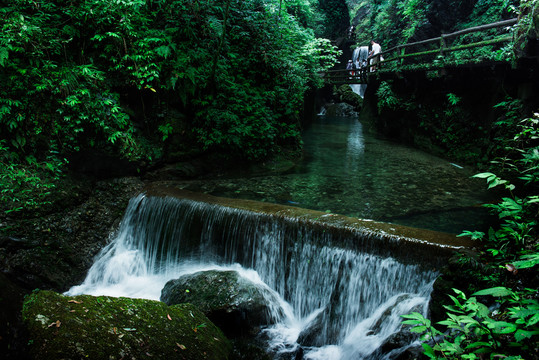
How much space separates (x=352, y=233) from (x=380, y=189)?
10.1 ft

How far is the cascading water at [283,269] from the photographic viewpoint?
425 cm

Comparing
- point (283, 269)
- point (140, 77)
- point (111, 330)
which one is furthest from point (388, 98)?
point (111, 330)

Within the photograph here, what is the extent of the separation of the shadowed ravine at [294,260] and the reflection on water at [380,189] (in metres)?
1.02

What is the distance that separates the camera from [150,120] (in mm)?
7418

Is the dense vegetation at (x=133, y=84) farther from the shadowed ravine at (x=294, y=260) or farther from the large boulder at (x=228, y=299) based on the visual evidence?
the large boulder at (x=228, y=299)

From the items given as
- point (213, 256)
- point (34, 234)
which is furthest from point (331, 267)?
point (34, 234)

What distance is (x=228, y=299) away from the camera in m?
4.42

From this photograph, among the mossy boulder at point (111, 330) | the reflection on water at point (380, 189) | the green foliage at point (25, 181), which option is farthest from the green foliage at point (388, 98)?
the mossy boulder at point (111, 330)

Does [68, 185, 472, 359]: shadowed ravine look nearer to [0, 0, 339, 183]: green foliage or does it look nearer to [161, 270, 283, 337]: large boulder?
[161, 270, 283, 337]: large boulder

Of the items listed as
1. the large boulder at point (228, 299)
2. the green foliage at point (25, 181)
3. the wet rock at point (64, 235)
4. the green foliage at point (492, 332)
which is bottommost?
the large boulder at point (228, 299)

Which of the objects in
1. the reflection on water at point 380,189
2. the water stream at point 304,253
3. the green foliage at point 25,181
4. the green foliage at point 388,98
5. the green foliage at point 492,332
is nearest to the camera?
the green foliage at point 492,332

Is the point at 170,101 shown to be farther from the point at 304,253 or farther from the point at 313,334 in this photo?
the point at 313,334

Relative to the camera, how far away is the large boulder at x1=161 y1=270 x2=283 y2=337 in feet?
14.2

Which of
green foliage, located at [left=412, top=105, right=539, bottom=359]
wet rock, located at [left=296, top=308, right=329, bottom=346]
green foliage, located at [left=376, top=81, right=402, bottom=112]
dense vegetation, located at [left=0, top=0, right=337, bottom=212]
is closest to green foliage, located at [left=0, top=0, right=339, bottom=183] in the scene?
dense vegetation, located at [left=0, top=0, right=337, bottom=212]
